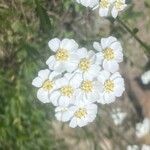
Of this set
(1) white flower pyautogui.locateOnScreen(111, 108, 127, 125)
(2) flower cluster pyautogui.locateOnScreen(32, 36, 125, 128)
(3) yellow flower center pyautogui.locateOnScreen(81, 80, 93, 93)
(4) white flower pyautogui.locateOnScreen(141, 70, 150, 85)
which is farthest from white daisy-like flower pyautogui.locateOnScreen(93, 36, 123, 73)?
(4) white flower pyautogui.locateOnScreen(141, 70, 150, 85)

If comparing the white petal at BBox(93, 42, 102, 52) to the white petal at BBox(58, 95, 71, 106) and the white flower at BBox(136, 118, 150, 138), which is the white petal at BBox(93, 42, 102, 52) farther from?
the white flower at BBox(136, 118, 150, 138)

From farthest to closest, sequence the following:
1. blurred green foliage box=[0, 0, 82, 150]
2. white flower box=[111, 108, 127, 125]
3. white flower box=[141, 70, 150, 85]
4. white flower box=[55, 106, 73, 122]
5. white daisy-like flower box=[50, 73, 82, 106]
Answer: white flower box=[141, 70, 150, 85]
white flower box=[111, 108, 127, 125]
blurred green foliage box=[0, 0, 82, 150]
white flower box=[55, 106, 73, 122]
white daisy-like flower box=[50, 73, 82, 106]

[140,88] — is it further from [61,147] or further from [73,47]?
[73,47]

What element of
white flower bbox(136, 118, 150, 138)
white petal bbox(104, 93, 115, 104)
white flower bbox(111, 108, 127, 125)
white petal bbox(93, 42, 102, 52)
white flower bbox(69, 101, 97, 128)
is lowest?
white flower bbox(136, 118, 150, 138)

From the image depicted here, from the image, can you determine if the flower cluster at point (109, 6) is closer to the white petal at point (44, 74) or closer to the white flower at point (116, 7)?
the white flower at point (116, 7)

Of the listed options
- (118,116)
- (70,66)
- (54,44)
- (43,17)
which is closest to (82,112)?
(70,66)

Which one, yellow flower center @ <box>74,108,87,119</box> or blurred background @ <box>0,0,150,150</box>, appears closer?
yellow flower center @ <box>74,108,87,119</box>

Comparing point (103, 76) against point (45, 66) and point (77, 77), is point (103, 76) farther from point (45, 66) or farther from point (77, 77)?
point (45, 66)
